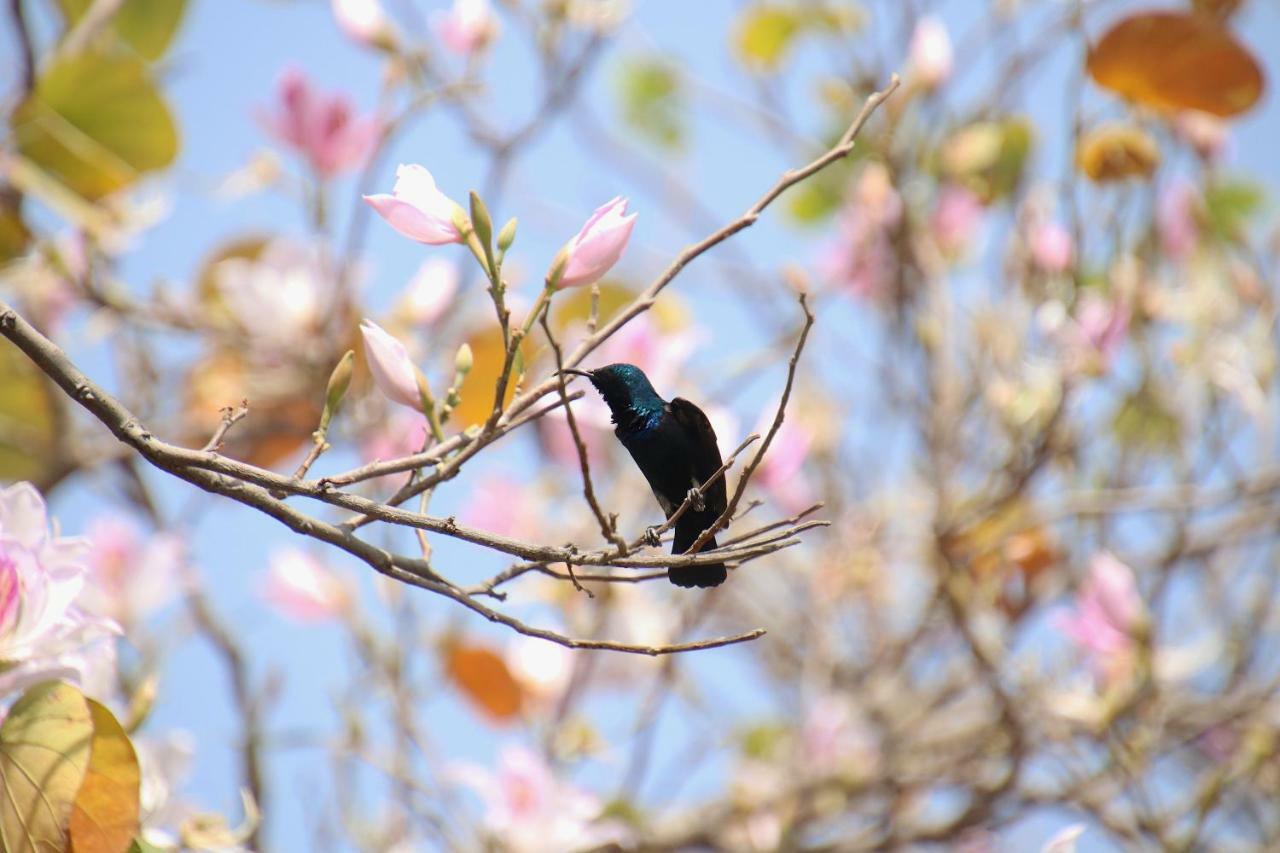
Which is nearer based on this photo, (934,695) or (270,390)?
(270,390)

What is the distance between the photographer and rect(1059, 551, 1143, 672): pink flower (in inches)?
61.9

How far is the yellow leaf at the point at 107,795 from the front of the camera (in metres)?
0.69

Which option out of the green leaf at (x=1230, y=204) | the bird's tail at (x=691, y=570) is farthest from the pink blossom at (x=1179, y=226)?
the bird's tail at (x=691, y=570)

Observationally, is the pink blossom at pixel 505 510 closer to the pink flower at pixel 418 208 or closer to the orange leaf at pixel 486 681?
the orange leaf at pixel 486 681

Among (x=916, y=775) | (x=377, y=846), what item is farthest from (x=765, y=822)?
(x=377, y=846)

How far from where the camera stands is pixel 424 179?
2.35 feet

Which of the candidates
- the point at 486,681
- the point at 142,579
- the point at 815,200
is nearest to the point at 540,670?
the point at 486,681

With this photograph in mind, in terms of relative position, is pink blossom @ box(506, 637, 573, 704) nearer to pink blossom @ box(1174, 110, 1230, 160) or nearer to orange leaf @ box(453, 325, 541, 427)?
orange leaf @ box(453, 325, 541, 427)

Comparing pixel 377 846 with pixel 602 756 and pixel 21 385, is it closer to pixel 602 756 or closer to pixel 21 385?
pixel 602 756

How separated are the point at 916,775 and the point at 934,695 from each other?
30 centimetres

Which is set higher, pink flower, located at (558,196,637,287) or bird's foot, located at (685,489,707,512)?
pink flower, located at (558,196,637,287)

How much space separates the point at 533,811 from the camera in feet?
4.85

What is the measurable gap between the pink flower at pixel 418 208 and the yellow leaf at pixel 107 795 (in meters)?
0.32

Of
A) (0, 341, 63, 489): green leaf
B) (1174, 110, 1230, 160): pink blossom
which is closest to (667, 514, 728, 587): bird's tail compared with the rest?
(0, 341, 63, 489): green leaf
